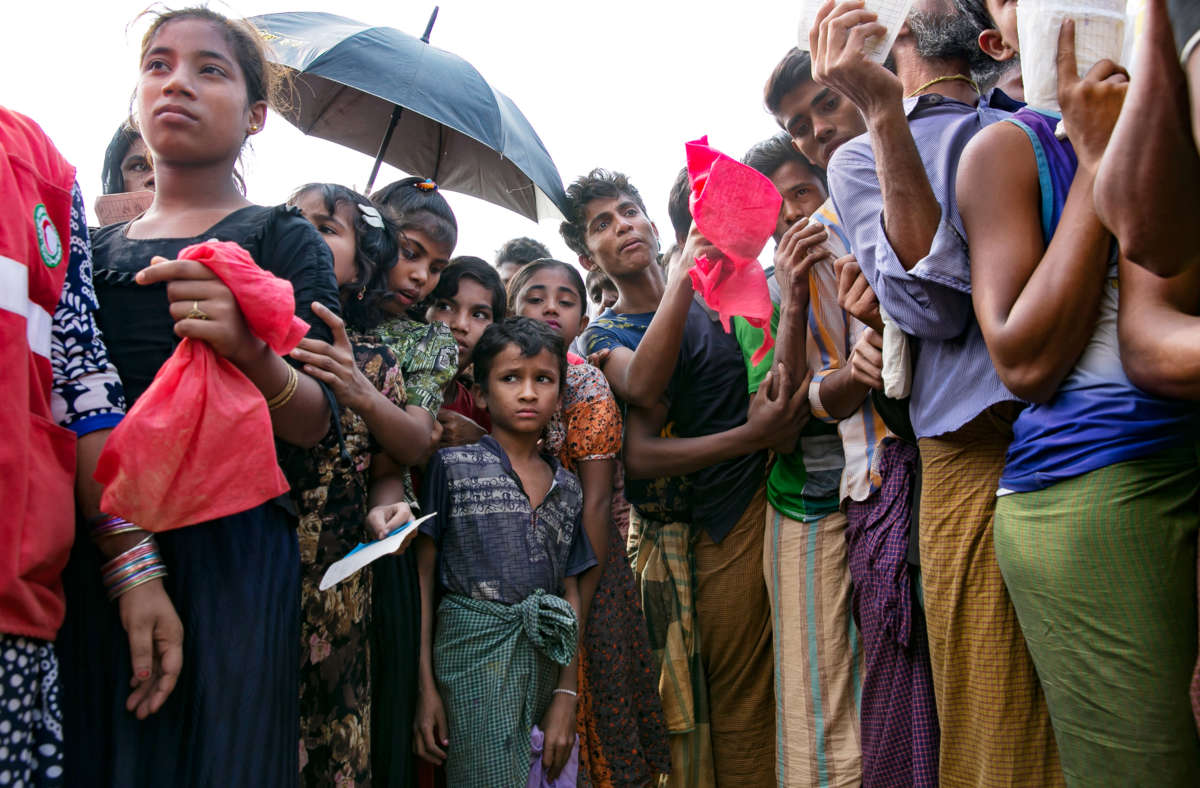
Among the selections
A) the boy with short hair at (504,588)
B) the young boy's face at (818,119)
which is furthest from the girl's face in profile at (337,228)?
the young boy's face at (818,119)

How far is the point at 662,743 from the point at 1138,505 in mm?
1804

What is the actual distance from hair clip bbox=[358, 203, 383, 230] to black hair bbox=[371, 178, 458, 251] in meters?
0.18

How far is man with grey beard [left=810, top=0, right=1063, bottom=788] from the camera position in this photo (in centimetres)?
151

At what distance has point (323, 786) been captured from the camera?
180 cm

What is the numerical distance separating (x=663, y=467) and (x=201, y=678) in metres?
1.66

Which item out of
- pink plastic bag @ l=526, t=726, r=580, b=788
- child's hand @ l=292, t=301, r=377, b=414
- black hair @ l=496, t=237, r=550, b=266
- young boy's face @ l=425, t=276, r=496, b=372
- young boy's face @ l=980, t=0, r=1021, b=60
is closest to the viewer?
young boy's face @ l=980, t=0, r=1021, b=60

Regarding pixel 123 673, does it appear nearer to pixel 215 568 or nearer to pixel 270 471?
pixel 215 568

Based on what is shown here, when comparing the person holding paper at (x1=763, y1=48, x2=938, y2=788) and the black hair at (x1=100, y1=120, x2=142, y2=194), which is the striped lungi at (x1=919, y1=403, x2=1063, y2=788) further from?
the black hair at (x1=100, y1=120, x2=142, y2=194)

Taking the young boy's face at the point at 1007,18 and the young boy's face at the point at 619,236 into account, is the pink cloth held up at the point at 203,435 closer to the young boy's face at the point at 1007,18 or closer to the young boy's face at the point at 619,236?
the young boy's face at the point at 1007,18

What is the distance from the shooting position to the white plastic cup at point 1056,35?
1.18 metres

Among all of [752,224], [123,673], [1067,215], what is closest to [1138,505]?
[1067,215]

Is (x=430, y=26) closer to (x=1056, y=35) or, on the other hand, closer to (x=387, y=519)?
(x=387, y=519)

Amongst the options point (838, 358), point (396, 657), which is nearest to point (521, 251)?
point (838, 358)

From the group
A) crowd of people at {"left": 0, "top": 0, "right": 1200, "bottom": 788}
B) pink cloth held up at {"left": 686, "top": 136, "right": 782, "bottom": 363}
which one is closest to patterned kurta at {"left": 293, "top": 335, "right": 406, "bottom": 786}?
crowd of people at {"left": 0, "top": 0, "right": 1200, "bottom": 788}
